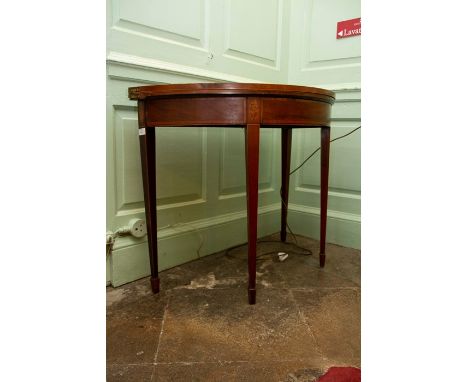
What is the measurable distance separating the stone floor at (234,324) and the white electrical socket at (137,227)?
190 millimetres

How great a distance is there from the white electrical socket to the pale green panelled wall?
30mm

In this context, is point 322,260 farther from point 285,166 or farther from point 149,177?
point 149,177

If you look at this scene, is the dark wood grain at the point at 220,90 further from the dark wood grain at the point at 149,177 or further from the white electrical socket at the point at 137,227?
the white electrical socket at the point at 137,227

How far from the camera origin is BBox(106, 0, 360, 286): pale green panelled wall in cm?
136

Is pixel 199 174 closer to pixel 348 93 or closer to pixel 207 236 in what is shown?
pixel 207 236

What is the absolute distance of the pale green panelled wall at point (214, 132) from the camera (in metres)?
1.36

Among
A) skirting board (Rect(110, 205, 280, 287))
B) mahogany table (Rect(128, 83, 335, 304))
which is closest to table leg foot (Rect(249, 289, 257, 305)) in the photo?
mahogany table (Rect(128, 83, 335, 304))

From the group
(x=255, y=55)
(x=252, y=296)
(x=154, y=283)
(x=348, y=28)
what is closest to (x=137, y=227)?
(x=154, y=283)

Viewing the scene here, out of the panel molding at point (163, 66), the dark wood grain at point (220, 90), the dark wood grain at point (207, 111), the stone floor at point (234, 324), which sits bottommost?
the stone floor at point (234, 324)

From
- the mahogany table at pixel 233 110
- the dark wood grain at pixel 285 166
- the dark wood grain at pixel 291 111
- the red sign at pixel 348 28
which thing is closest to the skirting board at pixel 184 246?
the dark wood grain at pixel 285 166

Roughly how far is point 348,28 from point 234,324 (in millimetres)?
1506

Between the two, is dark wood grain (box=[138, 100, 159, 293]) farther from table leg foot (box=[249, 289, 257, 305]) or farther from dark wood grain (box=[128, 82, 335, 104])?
table leg foot (box=[249, 289, 257, 305])

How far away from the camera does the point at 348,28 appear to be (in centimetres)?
181
